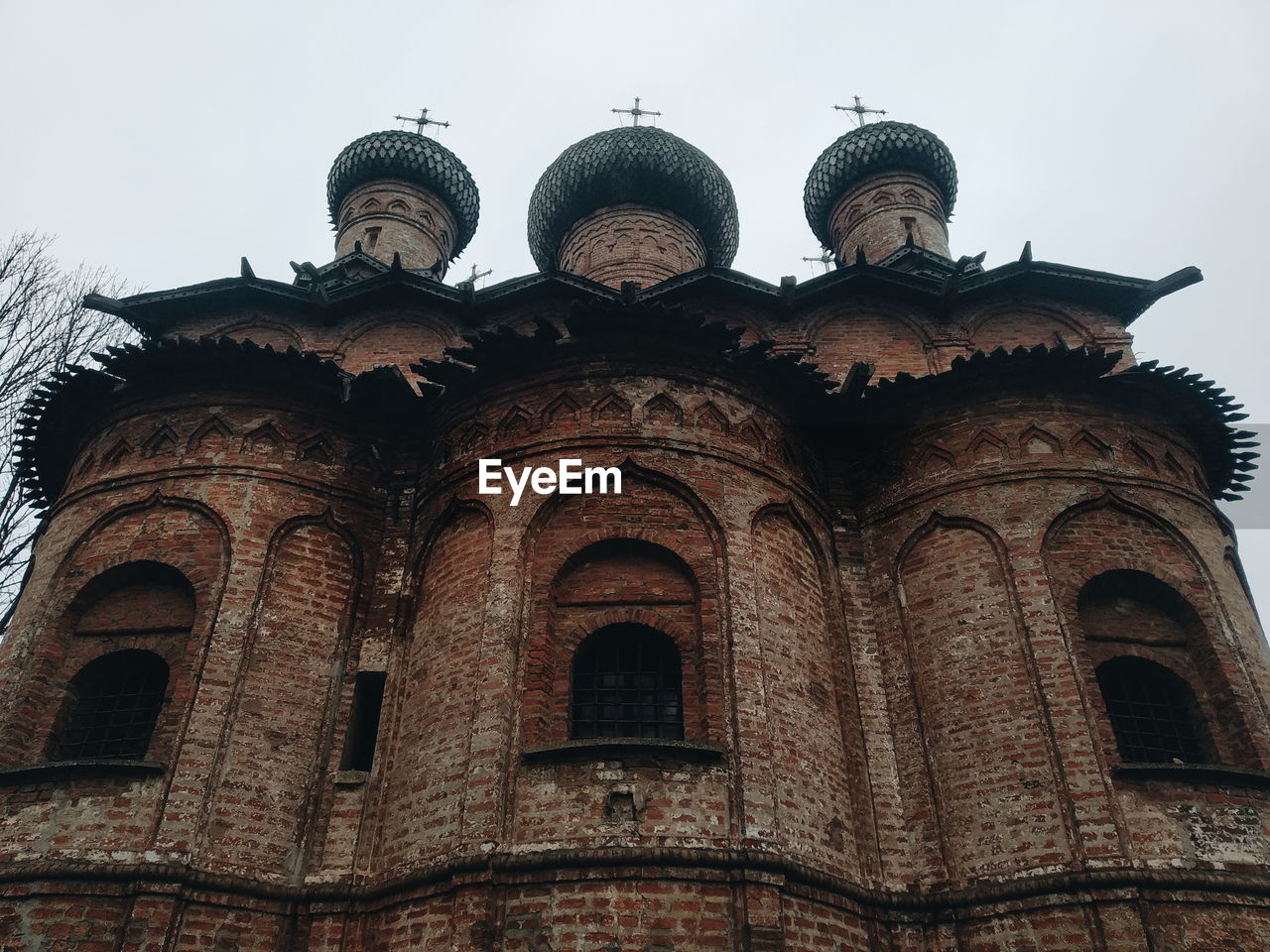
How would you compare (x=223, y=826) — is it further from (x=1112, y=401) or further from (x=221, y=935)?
(x=1112, y=401)

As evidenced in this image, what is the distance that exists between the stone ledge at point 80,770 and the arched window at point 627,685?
3.34 meters

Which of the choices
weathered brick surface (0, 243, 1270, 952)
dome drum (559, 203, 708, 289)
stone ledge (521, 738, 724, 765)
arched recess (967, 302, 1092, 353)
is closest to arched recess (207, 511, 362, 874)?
weathered brick surface (0, 243, 1270, 952)

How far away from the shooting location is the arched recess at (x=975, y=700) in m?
7.93

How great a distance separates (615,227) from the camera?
670 inches

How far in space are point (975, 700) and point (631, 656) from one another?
294 centimetres

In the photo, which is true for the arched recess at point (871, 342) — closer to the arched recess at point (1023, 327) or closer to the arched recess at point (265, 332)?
the arched recess at point (1023, 327)

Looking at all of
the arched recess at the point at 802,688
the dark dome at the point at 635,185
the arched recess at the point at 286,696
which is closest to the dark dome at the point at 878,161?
the dark dome at the point at 635,185

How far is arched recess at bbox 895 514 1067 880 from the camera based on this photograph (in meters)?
7.93

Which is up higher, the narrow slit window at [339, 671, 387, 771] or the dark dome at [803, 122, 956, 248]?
the dark dome at [803, 122, 956, 248]

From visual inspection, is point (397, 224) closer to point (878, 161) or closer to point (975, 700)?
point (878, 161)

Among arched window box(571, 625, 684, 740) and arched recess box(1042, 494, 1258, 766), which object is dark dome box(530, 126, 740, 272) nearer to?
arched recess box(1042, 494, 1258, 766)

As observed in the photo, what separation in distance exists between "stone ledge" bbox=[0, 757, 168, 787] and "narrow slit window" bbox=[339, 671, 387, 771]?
4.81 ft

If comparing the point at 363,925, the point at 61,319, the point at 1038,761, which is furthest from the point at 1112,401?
the point at 61,319

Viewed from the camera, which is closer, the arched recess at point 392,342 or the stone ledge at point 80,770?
the stone ledge at point 80,770
